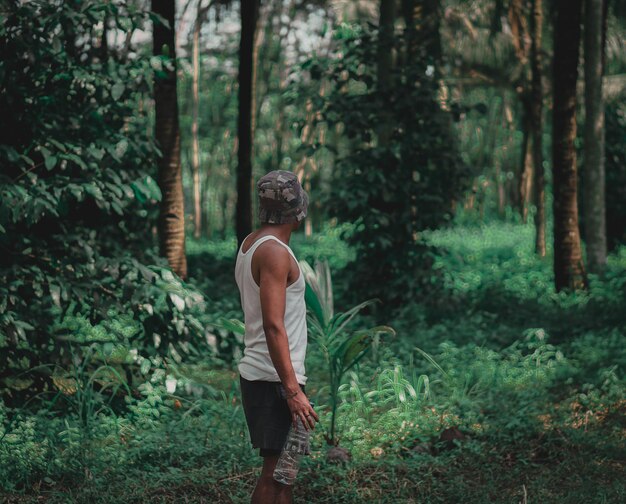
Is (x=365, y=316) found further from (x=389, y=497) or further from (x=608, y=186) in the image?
(x=608, y=186)

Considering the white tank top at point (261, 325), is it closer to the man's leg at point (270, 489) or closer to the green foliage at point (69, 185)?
the man's leg at point (270, 489)

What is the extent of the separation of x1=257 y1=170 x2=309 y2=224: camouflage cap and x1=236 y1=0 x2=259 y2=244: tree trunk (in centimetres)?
868

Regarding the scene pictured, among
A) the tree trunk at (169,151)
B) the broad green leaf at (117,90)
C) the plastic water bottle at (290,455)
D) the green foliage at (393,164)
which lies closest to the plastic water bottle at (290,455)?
the plastic water bottle at (290,455)

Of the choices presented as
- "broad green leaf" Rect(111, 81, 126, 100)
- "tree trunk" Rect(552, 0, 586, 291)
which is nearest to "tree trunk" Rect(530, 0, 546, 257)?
"tree trunk" Rect(552, 0, 586, 291)

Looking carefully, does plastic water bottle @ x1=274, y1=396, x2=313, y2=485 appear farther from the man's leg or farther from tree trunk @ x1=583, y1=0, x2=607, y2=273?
tree trunk @ x1=583, y1=0, x2=607, y2=273

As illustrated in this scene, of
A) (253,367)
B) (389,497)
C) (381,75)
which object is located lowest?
(389,497)

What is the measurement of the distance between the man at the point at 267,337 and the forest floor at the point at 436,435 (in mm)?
1329

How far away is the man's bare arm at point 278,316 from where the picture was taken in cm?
377

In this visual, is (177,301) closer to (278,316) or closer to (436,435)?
(436,435)

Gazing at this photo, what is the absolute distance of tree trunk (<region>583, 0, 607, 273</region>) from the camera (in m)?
13.2

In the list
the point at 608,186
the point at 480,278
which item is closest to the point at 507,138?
the point at 608,186

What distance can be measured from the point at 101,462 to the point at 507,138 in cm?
3302

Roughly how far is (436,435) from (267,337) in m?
2.75

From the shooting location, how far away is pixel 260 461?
557 cm
